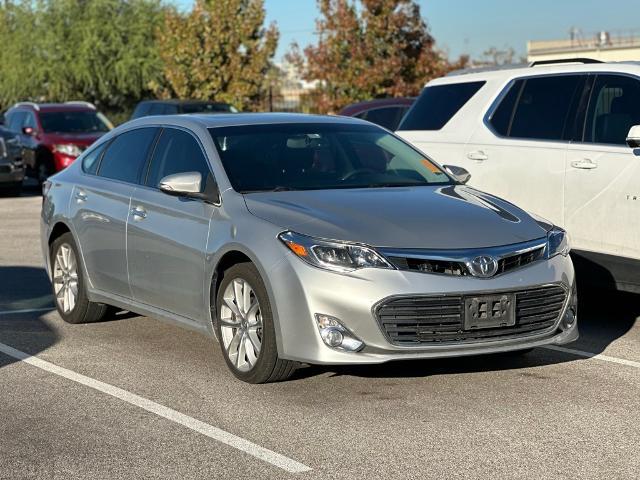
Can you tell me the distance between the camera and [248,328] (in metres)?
7.24

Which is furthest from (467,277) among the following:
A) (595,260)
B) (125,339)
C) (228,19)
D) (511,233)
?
(228,19)

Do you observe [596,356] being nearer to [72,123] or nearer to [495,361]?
[495,361]

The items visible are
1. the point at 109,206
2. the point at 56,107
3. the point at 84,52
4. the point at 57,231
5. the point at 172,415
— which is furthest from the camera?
the point at 84,52

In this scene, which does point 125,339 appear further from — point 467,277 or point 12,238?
point 12,238

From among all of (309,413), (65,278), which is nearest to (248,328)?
(309,413)

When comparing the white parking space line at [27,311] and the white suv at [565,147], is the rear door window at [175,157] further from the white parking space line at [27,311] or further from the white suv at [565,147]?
the white suv at [565,147]

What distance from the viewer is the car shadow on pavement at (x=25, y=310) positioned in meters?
8.68

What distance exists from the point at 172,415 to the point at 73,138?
2006 cm

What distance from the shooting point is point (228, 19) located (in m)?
38.5

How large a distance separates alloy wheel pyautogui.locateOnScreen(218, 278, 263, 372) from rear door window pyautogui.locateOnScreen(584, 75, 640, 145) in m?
3.18

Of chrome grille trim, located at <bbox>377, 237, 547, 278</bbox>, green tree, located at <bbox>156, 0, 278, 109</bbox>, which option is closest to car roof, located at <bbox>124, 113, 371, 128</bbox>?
chrome grille trim, located at <bbox>377, 237, 547, 278</bbox>

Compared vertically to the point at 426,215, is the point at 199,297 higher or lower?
lower

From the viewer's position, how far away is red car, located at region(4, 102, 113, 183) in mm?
25703

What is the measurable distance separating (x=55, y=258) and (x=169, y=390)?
285 centimetres
